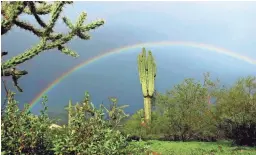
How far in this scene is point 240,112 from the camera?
3625 cm

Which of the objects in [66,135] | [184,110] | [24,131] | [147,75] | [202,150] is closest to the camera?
[24,131]

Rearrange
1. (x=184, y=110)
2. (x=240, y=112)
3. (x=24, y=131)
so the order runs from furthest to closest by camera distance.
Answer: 1. (x=184, y=110)
2. (x=240, y=112)
3. (x=24, y=131)

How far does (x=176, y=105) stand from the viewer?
47688 millimetres

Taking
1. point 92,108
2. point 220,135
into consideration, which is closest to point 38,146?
point 92,108

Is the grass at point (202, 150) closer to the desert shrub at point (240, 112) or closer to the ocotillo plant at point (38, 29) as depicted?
the desert shrub at point (240, 112)

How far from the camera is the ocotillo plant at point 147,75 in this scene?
2046 inches

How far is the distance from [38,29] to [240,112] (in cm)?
3215

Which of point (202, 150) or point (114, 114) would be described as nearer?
point (114, 114)

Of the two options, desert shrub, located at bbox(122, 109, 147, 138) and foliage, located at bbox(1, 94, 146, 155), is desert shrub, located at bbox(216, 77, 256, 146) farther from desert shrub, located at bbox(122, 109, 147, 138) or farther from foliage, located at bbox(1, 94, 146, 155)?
foliage, located at bbox(1, 94, 146, 155)

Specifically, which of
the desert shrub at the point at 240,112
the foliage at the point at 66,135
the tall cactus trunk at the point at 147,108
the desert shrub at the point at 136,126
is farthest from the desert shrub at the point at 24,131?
the tall cactus trunk at the point at 147,108

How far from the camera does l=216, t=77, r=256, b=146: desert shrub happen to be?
3609cm

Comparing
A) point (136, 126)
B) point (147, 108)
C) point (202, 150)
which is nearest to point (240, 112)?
point (202, 150)

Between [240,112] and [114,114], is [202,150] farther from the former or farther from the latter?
[114,114]

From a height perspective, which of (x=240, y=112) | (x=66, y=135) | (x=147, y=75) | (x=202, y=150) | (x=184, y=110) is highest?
(x=147, y=75)
